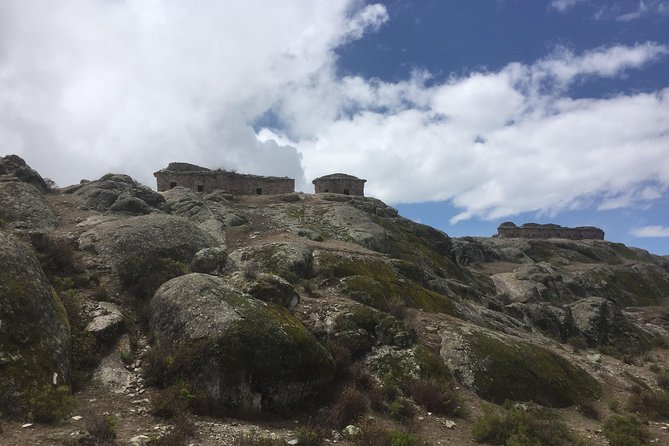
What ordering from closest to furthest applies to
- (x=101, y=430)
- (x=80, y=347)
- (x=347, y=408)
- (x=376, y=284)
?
(x=101, y=430), (x=80, y=347), (x=347, y=408), (x=376, y=284)

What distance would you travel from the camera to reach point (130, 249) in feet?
72.1

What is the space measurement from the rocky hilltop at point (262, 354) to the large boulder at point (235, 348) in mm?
46

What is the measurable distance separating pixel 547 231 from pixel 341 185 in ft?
228

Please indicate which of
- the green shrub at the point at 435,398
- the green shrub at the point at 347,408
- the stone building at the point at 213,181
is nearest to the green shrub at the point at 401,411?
the green shrub at the point at 435,398

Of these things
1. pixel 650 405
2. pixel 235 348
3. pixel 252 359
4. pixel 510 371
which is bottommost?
pixel 650 405

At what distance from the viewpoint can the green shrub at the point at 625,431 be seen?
45.5 ft

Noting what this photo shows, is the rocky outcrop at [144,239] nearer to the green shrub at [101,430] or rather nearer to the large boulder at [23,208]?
the large boulder at [23,208]

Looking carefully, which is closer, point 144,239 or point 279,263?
A: point 144,239

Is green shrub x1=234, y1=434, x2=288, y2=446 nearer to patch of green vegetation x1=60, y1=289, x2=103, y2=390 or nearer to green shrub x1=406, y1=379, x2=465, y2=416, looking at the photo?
patch of green vegetation x1=60, y1=289, x2=103, y2=390

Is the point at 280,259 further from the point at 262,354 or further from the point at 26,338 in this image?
the point at 26,338

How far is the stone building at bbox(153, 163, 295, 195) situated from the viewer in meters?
55.3

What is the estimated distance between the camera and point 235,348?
12961 millimetres

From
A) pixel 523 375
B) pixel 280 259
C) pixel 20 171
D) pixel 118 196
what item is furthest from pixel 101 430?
pixel 20 171

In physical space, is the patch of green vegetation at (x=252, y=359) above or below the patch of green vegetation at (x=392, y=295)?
below
